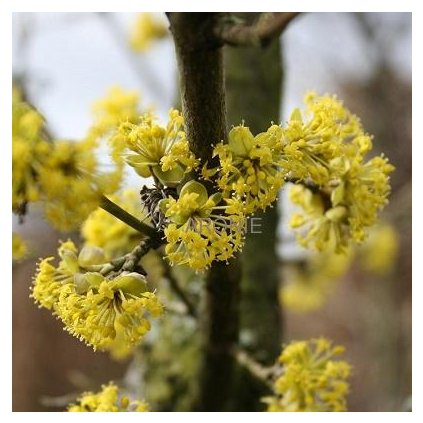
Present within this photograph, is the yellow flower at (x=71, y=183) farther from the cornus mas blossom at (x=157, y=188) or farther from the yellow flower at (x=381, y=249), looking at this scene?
the yellow flower at (x=381, y=249)

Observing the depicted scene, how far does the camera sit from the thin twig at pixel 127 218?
0.88 m

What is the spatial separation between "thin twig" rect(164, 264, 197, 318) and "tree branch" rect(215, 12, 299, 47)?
0.58 m

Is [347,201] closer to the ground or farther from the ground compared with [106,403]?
farther from the ground

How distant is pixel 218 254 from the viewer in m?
0.89

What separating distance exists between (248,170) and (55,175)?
10.1 inches

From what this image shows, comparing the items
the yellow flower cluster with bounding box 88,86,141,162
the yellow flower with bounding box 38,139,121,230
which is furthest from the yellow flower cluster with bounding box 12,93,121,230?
the yellow flower cluster with bounding box 88,86,141,162

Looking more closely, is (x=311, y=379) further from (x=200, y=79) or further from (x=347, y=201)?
(x=200, y=79)

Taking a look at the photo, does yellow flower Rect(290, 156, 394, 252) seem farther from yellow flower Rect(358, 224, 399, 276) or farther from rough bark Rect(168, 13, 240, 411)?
yellow flower Rect(358, 224, 399, 276)

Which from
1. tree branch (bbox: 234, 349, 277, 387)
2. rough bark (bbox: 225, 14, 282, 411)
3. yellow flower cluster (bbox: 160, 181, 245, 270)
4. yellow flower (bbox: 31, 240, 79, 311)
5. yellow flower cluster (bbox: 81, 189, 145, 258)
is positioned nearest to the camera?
yellow flower cluster (bbox: 160, 181, 245, 270)

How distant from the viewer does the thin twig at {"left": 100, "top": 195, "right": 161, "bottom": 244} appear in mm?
875

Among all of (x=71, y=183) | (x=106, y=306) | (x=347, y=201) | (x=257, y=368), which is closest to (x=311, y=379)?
(x=257, y=368)

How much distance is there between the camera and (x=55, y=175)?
86 cm

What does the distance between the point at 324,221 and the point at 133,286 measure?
1.17ft
